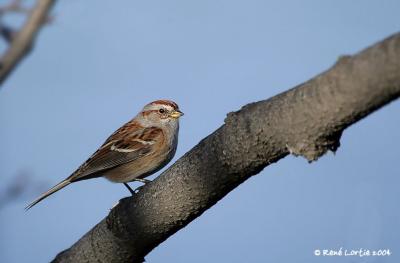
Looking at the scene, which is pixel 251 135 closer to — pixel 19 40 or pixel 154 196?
pixel 154 196

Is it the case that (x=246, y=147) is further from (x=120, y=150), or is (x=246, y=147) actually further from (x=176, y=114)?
(x=176, y=114)

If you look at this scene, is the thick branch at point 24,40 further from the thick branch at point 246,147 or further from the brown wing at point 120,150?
the brown wing at point 120,150

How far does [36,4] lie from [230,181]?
5.11 ft

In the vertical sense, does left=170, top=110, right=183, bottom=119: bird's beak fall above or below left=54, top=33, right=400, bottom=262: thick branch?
above

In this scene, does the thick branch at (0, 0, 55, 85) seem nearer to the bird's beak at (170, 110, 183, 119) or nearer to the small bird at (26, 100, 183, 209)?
the small bird at (26, 100, 183, 209)

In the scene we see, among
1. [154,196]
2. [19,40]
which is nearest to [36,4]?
[19,40]

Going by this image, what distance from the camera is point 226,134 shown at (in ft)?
10.5

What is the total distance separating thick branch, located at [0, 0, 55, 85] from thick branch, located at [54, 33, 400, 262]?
1.24m

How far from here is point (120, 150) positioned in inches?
268

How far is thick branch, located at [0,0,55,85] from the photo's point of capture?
1.94m

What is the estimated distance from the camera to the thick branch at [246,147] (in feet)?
8.06

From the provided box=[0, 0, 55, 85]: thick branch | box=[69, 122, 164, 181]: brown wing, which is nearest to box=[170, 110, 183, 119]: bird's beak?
box=[69, 122, 164, 181]: brown wing

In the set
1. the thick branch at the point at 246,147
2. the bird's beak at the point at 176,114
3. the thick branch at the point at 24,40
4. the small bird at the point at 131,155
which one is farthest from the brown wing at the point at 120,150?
the thick branch at the point at 24,40

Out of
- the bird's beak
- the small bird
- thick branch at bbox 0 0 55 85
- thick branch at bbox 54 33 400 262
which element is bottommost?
thick branch at bbox 0 0 55 85
